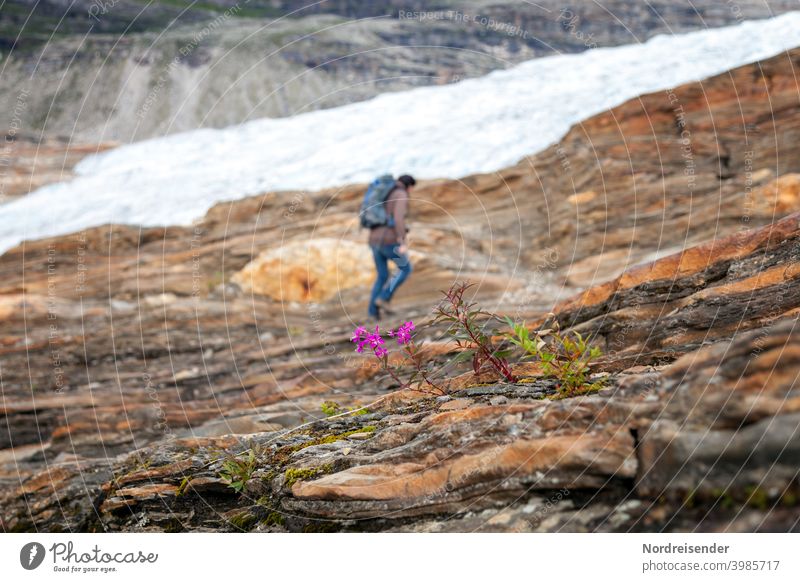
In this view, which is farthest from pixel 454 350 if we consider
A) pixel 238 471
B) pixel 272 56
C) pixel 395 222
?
pixel 272 56

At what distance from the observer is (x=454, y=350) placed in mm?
7309

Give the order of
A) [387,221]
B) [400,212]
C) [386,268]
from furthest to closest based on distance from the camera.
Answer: [386,268], [387,221], [400,212]

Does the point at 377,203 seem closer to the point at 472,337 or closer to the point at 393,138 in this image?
the point at 472,337

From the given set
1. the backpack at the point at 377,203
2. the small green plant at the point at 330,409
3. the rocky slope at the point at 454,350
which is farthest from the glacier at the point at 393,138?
the small green plant at the point at 330,409

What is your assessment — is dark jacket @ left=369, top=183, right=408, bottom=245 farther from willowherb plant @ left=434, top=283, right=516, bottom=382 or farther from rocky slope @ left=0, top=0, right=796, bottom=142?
rocky slope @ left=0, top=0, right=796, bottom=142

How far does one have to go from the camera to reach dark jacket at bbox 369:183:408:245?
11484 millimetres

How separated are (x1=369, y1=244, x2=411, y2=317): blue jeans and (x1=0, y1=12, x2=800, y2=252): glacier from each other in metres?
6.94

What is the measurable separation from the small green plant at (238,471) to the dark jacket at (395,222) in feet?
19.7

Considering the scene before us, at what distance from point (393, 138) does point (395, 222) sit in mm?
10774

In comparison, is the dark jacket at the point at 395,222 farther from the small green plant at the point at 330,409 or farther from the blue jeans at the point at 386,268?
the small green plant at the point at 330,409

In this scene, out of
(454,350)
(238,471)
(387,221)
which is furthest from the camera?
(387,221)

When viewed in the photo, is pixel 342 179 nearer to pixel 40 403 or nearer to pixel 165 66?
pixel 40 403
